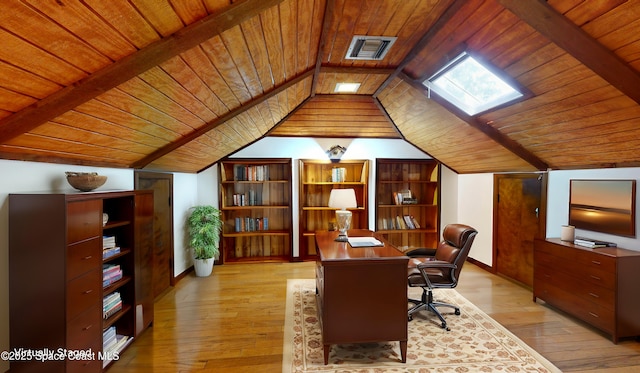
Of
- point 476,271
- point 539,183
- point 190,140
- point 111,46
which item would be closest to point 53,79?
point 111,46

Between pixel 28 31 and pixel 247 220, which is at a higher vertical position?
pixel 28 31

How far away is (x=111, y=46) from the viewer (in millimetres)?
1411

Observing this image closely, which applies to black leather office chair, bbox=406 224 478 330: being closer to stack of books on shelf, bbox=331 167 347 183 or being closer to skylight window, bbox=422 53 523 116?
skylight window, bbox=422 53 523 116

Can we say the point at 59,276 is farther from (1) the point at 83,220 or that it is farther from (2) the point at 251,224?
(2) the point at 251,224

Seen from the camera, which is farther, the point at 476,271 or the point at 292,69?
the point at 476,271

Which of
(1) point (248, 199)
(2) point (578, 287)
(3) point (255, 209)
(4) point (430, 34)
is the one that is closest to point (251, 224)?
(3) point (255, 209)

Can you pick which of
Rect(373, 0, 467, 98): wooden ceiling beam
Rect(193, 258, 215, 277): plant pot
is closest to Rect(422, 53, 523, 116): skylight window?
Rect(373, 0, 467, 98): wooden ceiling beam

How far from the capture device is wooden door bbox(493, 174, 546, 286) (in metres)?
3.89

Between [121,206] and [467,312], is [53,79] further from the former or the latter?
[467,312]

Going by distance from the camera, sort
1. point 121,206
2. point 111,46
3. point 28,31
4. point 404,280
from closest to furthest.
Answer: point 28,31 < point 111,46 < point 404,280 < point 121,206

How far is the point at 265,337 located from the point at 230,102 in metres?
2.23

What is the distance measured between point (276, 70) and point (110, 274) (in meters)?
2.18

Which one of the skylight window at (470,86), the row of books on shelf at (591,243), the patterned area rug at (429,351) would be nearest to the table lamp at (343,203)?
the patterned area rug at (429,351)

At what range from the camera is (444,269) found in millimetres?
2994
